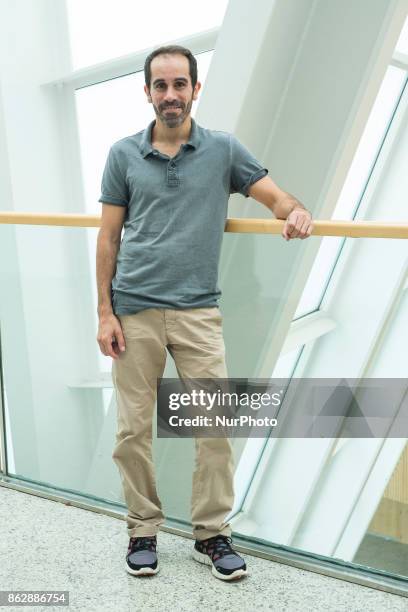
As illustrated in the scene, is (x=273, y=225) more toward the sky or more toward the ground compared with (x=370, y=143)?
more toward the sky

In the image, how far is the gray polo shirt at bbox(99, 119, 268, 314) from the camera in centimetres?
230

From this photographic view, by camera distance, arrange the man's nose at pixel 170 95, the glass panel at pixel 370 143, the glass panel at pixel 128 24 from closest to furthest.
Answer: the man's nose at pixel 170 95, the glass panel at pixel 370 143, the glass panel at pixel 128 24

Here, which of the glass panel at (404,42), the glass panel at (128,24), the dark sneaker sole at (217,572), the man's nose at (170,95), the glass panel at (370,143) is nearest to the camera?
the man's nose at (170,95)

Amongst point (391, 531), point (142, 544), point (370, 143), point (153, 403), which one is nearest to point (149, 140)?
point (153, 403)

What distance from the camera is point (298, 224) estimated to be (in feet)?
7.47

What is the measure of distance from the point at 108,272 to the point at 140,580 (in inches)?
39.8

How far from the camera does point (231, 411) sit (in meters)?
2.58

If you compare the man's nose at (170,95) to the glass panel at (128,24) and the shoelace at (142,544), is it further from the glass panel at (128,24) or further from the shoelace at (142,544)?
the glass panel at (128,24)

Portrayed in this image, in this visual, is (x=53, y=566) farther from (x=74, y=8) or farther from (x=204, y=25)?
(x=74, y=8)

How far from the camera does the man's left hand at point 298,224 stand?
228cm

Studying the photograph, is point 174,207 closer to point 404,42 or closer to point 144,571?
Answer: point 144,571

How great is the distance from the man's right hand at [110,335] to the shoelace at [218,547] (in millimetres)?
705

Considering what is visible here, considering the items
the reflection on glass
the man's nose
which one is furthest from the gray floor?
the man's nose

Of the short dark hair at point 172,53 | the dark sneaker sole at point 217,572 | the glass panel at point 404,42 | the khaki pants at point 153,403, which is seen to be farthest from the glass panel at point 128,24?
the dark sneaker sole at point 217,572
